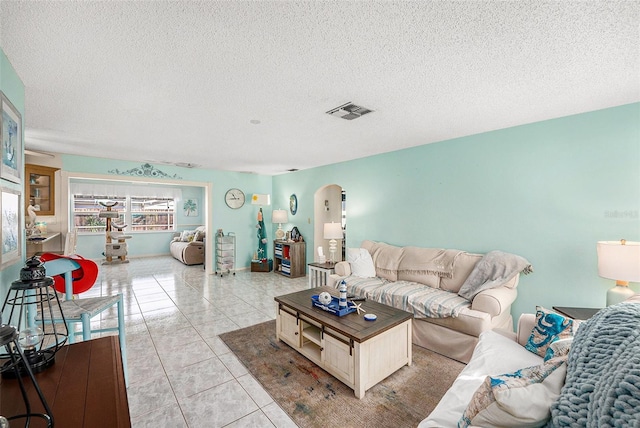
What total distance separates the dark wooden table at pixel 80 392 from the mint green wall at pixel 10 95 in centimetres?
75

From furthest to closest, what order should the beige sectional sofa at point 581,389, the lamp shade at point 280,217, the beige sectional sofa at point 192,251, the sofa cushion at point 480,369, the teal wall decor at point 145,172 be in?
the beige sectional sofa at point 192,251 < the lamp shade at point 280,217 < the teal wall decor at point 145,172 < the sofa cushion at point 480,369 < the beige sectional sofa at point 581,389

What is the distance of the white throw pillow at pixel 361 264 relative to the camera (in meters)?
3.85

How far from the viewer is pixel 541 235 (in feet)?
9.42

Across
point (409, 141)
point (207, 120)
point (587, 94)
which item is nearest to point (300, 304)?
point (207, 120)

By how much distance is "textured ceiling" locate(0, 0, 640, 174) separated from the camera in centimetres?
135

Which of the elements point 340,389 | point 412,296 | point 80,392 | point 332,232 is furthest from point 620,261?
point 80,392

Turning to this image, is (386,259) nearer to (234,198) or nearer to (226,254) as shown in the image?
(226,254)

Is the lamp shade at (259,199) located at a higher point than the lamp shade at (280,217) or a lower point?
higher

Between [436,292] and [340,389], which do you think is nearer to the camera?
[340,389]

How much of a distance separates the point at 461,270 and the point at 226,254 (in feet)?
15.4

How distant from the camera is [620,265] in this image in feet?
7.05

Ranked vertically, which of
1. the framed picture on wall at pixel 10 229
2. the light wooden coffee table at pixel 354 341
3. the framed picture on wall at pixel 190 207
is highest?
the framed picture on wall at pixel 190 207

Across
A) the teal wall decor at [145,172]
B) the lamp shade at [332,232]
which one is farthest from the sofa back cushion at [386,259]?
the teal wall decor at [145,172]

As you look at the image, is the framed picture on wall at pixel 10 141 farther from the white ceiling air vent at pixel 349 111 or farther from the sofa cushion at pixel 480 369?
the sofa cushion at pixel 480 369
